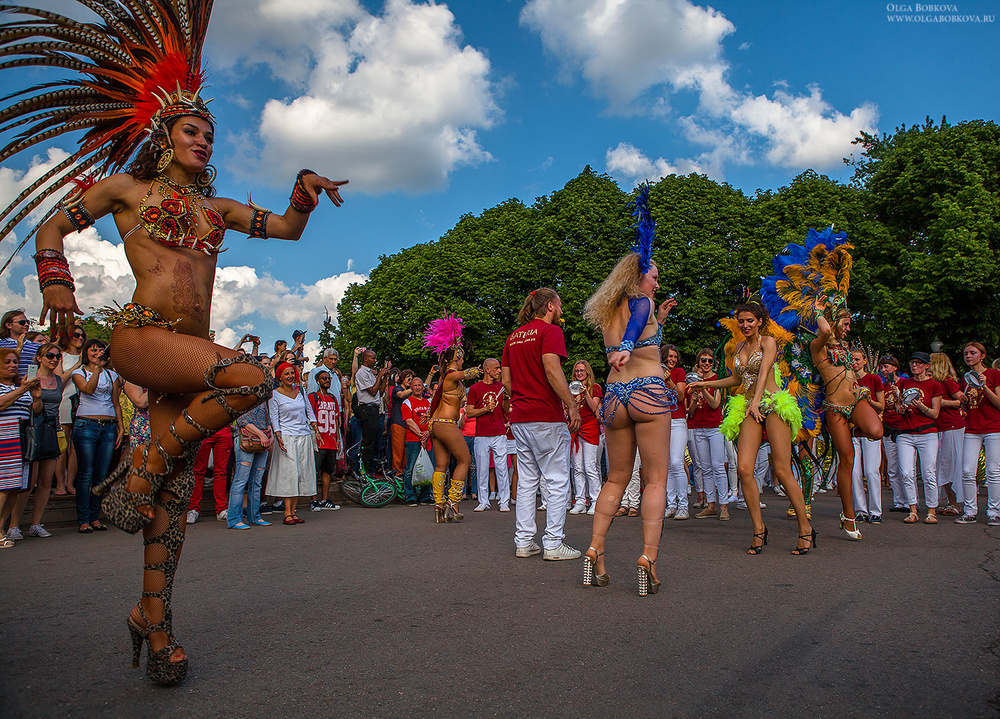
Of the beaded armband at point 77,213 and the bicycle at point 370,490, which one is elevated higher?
the beaded armband at point 77,213

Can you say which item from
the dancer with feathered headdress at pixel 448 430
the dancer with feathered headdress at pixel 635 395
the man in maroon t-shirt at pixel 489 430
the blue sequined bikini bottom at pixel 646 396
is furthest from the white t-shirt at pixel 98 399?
the blue sequined bikini bottom at pixel 646 396

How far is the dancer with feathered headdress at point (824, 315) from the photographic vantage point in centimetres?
708

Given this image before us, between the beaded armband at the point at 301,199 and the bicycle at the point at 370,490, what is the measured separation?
8.86 meters

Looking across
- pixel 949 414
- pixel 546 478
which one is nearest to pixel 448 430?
pixel 546 478

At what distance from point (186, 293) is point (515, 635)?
2404 millimetres

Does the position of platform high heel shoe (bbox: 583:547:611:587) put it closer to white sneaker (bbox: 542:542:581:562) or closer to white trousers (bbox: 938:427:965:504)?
white sneaker (bbox: 542:542:581:562)

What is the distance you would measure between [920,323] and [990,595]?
932 inches

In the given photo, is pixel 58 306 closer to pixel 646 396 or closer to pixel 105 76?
pixel 105 76

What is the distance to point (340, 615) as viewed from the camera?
415 centimetres

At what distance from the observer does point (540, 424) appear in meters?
6.49

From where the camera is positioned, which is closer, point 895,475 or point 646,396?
point 646,396

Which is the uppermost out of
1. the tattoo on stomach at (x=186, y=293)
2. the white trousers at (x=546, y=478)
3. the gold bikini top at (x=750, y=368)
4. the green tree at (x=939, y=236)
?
the green tree at (x=939, y=236)

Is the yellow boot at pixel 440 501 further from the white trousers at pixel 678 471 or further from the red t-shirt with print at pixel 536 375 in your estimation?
the red t-shirt with print at pixel 536 375

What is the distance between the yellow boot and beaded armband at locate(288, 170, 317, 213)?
623 centimetres
